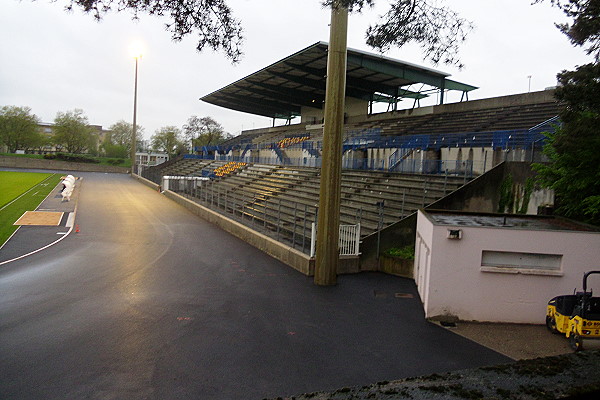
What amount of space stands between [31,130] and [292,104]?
58384 mm

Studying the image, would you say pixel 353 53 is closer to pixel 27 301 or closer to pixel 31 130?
pixel 27 301

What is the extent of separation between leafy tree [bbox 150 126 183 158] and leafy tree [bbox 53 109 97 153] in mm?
13429

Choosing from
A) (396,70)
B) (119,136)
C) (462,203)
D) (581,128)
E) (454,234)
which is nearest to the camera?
(454,234)

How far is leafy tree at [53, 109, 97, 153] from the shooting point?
256 feet

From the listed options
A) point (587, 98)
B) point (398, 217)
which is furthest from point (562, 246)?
point (398, 217)

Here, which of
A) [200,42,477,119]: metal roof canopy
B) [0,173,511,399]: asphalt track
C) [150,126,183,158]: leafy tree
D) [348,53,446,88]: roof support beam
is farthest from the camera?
[150,126,183,158]: leafy tree

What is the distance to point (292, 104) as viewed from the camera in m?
47.7

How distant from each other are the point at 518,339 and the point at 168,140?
3342 inches

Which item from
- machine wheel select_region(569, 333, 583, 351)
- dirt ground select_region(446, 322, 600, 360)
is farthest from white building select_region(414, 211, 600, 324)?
machine wheel select_region(569, 333, 583, 351)

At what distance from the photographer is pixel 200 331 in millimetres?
7031

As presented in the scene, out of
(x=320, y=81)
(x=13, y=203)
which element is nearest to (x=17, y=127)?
(x=13, y=203)

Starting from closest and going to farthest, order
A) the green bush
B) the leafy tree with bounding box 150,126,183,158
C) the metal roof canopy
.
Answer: the green bush → the metal roof canopy → the leafy tree with bounding box 150,126,183,158

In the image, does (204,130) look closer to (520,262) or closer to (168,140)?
(168,140)

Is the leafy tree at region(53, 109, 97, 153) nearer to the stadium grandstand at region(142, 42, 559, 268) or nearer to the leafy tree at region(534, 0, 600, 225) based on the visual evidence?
the stadium grandstand at region(142, 42, 559, 268)
